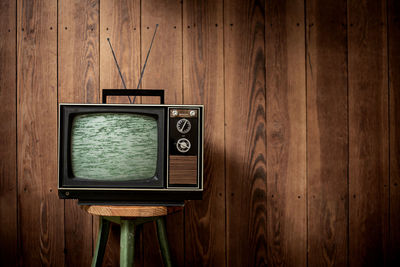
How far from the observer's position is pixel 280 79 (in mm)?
1028

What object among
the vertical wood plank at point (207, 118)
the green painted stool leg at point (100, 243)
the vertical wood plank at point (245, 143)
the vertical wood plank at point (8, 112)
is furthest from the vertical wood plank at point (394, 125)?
the vertical wood plank at point (8, 112)

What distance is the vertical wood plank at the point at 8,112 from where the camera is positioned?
1.01 metres

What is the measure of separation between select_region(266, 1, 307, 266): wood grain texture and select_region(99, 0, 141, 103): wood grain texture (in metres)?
0.53

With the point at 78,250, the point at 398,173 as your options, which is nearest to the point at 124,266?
the point at 78,250

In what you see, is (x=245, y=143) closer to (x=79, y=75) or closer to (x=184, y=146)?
(x=184, y=146)

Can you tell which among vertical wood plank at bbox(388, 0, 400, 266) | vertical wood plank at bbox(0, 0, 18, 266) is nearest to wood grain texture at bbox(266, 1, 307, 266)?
vertical wood plank at bbox(388, 0, 400, 266)

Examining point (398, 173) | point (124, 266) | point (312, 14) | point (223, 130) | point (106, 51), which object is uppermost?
point (312, 14)

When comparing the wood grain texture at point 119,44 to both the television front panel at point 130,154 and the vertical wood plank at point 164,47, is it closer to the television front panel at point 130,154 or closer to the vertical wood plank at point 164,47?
the vertical wood plank at point 164,47

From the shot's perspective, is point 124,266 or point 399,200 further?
point 399,200

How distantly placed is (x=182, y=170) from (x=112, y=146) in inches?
8.3

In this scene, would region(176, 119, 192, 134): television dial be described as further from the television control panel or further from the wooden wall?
the wooden wall

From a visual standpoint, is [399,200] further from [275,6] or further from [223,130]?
[275,6]

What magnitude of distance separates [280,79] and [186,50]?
39 cm

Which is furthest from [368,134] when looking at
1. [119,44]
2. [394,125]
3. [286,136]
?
[119,44]
